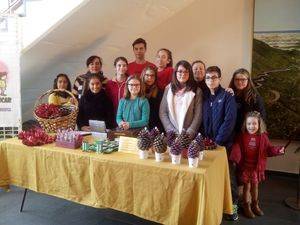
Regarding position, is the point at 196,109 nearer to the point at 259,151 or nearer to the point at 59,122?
the point at 259,151

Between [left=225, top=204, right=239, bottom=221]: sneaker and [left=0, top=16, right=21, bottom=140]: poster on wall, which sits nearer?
[left=225, top=204, right=239, bottom=221]: sneaker

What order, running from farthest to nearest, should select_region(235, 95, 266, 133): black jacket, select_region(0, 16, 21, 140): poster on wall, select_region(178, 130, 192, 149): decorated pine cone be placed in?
select_region(0, 16, 21, 140): poster on wall
select_region(235, 95, 266, 133): black jacket
select_region(178, 130, 192, 149): decorated pine cone

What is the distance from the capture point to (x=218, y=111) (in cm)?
239

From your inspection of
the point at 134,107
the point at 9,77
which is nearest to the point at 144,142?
the point at 134,107

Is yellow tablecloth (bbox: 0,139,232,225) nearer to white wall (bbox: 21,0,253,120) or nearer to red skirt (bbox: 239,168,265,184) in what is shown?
red skirt (bbox: 239,168,265,184)

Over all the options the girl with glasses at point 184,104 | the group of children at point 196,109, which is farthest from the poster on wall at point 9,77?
the girl with glasses at point 184,104

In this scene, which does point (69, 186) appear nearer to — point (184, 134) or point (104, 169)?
point (104, 169)

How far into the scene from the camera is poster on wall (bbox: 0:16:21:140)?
2926 millimetres

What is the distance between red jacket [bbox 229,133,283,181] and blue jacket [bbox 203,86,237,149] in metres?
0.07

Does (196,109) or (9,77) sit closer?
(196,109)

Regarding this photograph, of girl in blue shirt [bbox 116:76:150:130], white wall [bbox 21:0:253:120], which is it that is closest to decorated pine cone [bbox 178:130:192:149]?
girl in blue shirt [bbox 116:76:150:130]

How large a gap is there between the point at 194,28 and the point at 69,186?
2.52 m

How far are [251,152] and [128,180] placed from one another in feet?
3.79

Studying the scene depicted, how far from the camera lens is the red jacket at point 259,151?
248 cm
